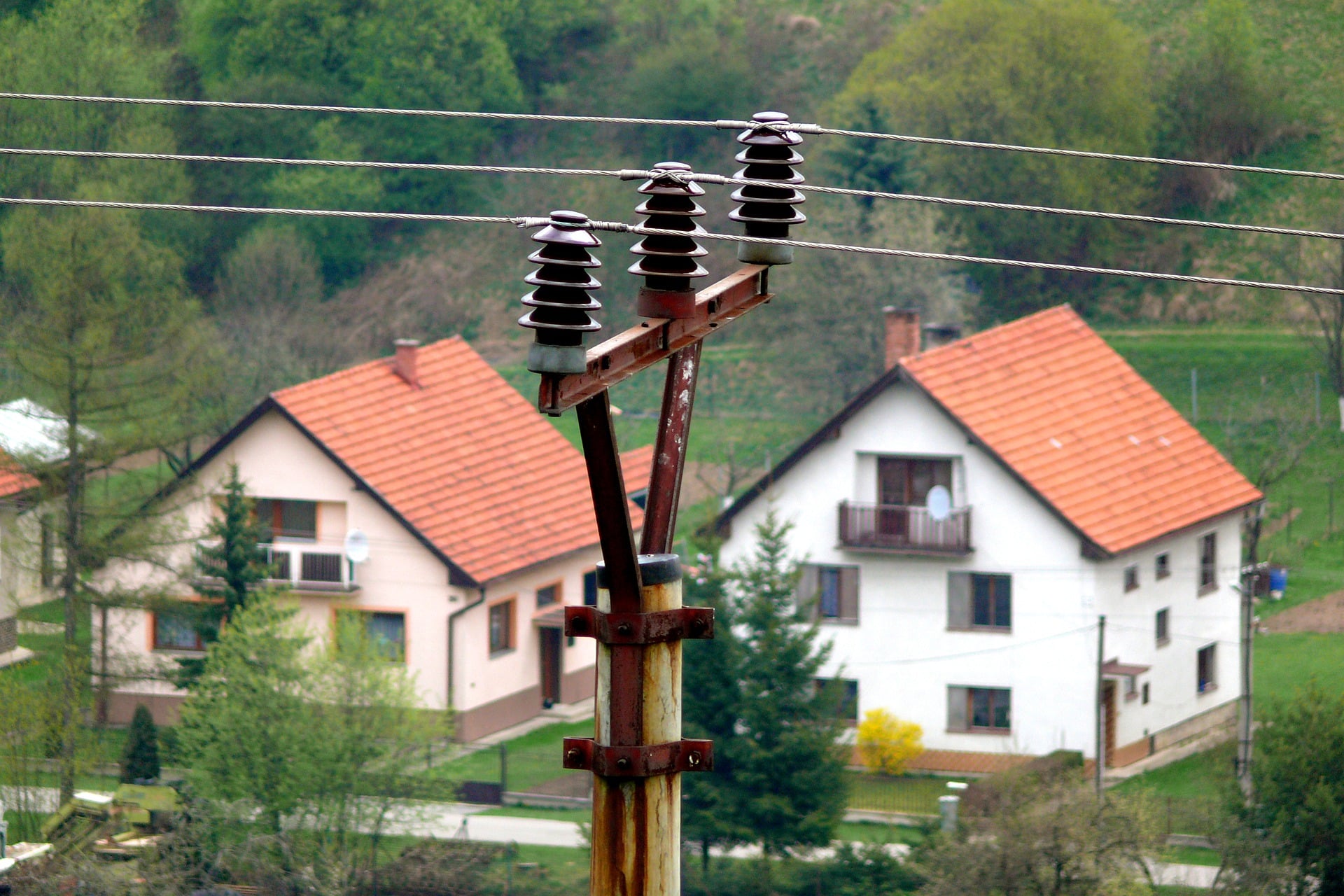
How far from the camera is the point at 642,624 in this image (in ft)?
22.2

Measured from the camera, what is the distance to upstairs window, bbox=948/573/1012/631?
33344 mm

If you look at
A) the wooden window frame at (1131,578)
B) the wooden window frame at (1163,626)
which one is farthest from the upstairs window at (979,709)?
the wooden window frame at (1163,626)

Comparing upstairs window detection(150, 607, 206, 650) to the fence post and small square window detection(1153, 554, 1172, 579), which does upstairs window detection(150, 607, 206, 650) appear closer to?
small square window detection(1153, 554, 1172, 579)

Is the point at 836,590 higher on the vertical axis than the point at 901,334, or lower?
lower

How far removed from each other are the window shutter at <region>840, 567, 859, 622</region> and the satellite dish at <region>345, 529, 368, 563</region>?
8.78 meters

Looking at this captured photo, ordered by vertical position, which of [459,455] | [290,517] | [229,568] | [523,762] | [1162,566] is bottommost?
[523,762]

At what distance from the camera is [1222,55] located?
67312 mm

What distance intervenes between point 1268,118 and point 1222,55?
2.97m

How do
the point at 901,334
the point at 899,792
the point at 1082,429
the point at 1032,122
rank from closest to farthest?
the point at 899,792 < the point at 1082,429 < the point at 901,334 < the point at 1032,122

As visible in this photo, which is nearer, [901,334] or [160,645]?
[160,645]

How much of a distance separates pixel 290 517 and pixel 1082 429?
14.9 m

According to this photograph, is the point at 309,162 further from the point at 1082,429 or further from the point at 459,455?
the point at 459,455

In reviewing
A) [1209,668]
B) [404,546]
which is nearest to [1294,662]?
[1209,668]

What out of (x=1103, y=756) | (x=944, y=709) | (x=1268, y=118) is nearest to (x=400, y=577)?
(x=944, y=709)
